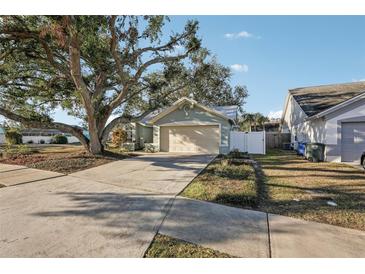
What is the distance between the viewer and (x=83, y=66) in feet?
43.9

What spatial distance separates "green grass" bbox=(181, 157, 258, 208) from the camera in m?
4.49

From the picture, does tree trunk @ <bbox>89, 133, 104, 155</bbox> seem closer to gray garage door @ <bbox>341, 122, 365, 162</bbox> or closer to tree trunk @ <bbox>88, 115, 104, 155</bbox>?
tree trunk @ <bbox>88, 115, 104, 155</bbox>

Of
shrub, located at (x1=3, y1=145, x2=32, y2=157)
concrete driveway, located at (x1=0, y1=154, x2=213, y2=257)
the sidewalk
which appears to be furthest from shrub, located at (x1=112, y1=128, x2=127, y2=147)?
the sidewalk

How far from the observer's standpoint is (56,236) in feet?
9.69

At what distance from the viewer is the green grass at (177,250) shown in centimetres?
254

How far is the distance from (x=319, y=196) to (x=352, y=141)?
25.6 ft

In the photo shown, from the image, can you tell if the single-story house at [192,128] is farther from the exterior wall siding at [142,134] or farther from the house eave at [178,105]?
the exterior wall siding at [142,134]

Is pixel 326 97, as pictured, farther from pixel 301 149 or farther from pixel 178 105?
pixel 178 105

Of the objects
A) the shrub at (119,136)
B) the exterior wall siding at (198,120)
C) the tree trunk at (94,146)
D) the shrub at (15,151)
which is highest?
the exterior wall siding at (198,120)

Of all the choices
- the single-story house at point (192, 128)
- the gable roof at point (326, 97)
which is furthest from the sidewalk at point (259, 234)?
the gable roof at point (326, 97)

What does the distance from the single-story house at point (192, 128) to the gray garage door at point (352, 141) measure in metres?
6.48
